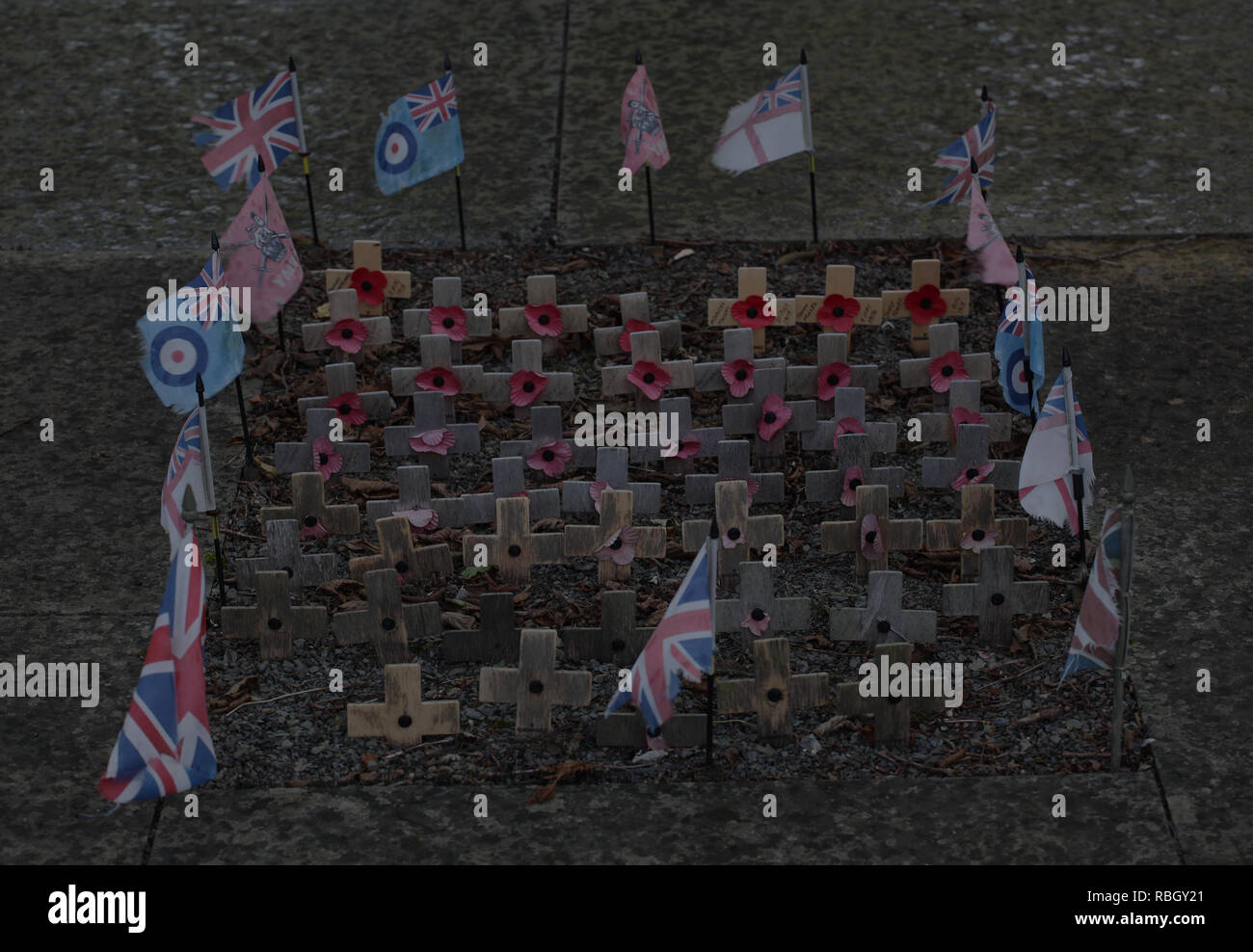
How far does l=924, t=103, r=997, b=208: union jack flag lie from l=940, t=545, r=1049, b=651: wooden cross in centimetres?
209

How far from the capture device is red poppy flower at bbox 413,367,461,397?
6.80 metres

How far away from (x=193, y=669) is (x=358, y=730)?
0.68 meters

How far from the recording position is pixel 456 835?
4.80 m

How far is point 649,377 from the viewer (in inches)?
264

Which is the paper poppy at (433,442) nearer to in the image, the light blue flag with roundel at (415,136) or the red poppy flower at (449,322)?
the red poppy flower at (449,322)

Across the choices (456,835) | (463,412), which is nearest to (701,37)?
(463,412)

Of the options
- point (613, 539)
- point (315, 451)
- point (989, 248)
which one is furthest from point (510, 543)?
point (989, 248)

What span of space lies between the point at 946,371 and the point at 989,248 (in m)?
0.52

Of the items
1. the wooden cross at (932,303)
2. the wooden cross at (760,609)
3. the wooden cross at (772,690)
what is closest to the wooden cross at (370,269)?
the wooden cross at (932,303)

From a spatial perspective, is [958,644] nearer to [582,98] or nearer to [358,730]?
[358,730]

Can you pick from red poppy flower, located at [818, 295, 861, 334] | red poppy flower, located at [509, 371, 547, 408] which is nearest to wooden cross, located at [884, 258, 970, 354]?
red poppy flower, located at [818, 295, 861, 334]

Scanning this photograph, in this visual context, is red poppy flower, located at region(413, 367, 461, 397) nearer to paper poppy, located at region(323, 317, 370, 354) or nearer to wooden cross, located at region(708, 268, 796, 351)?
paper poppy, located at region(323, 317, 370, 354)

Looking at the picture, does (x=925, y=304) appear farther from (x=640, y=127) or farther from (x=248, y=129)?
(x=248, y=129)

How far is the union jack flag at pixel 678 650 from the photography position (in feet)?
15.4
